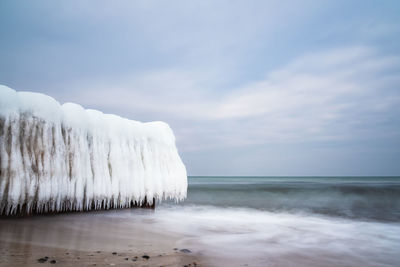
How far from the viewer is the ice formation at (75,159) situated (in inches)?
140

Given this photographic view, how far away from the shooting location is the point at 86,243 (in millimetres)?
2654

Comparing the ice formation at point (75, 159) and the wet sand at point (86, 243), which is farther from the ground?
the ice formation at point (75, 159)

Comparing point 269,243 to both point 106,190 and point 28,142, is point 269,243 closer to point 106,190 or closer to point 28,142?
point 106,190

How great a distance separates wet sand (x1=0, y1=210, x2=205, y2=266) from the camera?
2105 millimetres

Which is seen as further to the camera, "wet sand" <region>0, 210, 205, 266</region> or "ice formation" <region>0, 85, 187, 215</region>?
"ice formation" <region>0, 85, 187, 215</region>

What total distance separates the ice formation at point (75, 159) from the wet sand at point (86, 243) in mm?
377

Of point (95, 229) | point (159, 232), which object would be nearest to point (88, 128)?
point (95, 229)

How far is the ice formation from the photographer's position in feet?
11.6

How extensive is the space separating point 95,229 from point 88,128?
6.13 feet

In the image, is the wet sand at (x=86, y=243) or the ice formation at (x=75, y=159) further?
the ice formation at (x=75, y=159)

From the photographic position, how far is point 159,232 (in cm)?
345

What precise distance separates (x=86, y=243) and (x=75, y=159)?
6.21 feet

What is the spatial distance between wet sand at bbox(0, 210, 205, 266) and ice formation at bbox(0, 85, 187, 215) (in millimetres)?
377

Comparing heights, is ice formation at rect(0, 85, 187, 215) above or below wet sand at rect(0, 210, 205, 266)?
above
